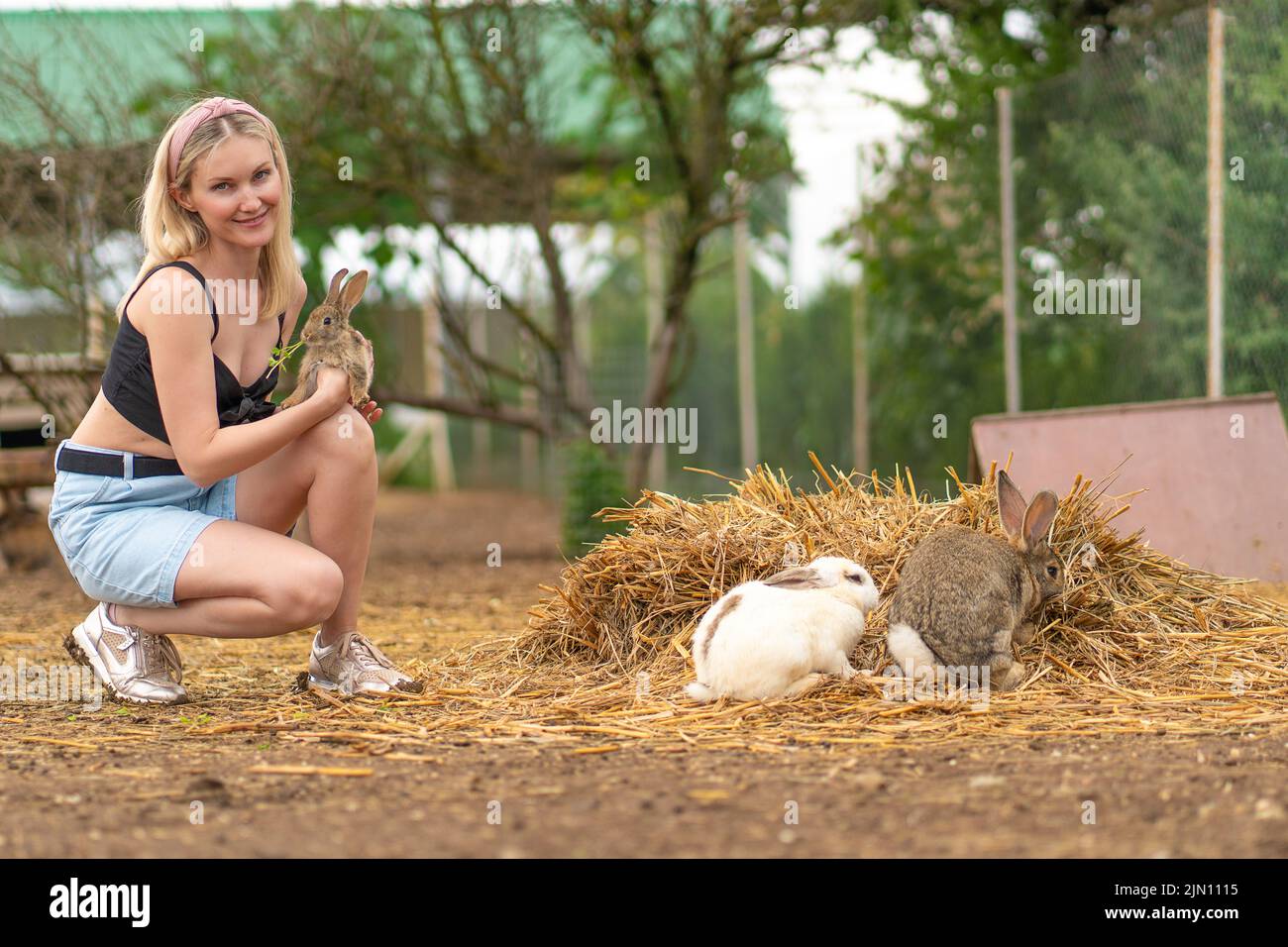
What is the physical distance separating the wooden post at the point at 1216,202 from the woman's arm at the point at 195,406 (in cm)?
427

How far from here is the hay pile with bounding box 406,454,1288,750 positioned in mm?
3451

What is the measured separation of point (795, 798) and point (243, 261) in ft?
7.75

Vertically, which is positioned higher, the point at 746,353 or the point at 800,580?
the point at 746,353

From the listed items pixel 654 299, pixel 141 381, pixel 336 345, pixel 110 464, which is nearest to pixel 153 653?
pixel 110 464

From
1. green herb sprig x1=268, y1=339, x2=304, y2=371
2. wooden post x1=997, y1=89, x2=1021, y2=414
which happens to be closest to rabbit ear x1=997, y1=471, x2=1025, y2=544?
green herb sprig x1=268, y1=339, x2=304, y2=371

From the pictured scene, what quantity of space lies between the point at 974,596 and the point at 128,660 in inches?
98.6

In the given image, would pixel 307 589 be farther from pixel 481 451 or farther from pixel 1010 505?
pixel 481 451

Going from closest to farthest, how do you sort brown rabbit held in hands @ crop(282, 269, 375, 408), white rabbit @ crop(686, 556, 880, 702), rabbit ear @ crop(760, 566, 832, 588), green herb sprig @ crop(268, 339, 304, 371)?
white rabbit @ crop(686, 556, 880, 702), rabbit ear @ crop(760, 566, 832, 588), brown rabbit held in hands @ crop(282, 269, 375, 408), green herb sprig @ crop(268, 339, 304, 371)

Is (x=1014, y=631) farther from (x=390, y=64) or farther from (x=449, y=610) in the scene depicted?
(x=390, y=64)

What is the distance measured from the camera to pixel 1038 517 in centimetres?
396

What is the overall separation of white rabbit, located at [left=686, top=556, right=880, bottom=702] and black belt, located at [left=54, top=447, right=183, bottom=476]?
164 cm

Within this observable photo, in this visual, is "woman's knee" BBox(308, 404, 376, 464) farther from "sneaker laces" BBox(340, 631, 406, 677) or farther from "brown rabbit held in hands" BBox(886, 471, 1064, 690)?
"brown rabbit held in hands" BBox(886, 471, 1064, 690)

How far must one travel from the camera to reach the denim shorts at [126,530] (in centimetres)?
374

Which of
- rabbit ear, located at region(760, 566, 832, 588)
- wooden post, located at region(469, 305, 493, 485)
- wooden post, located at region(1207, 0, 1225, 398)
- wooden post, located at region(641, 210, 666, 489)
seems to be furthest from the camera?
wooden post, located at region(469, 305, 493, 485)
